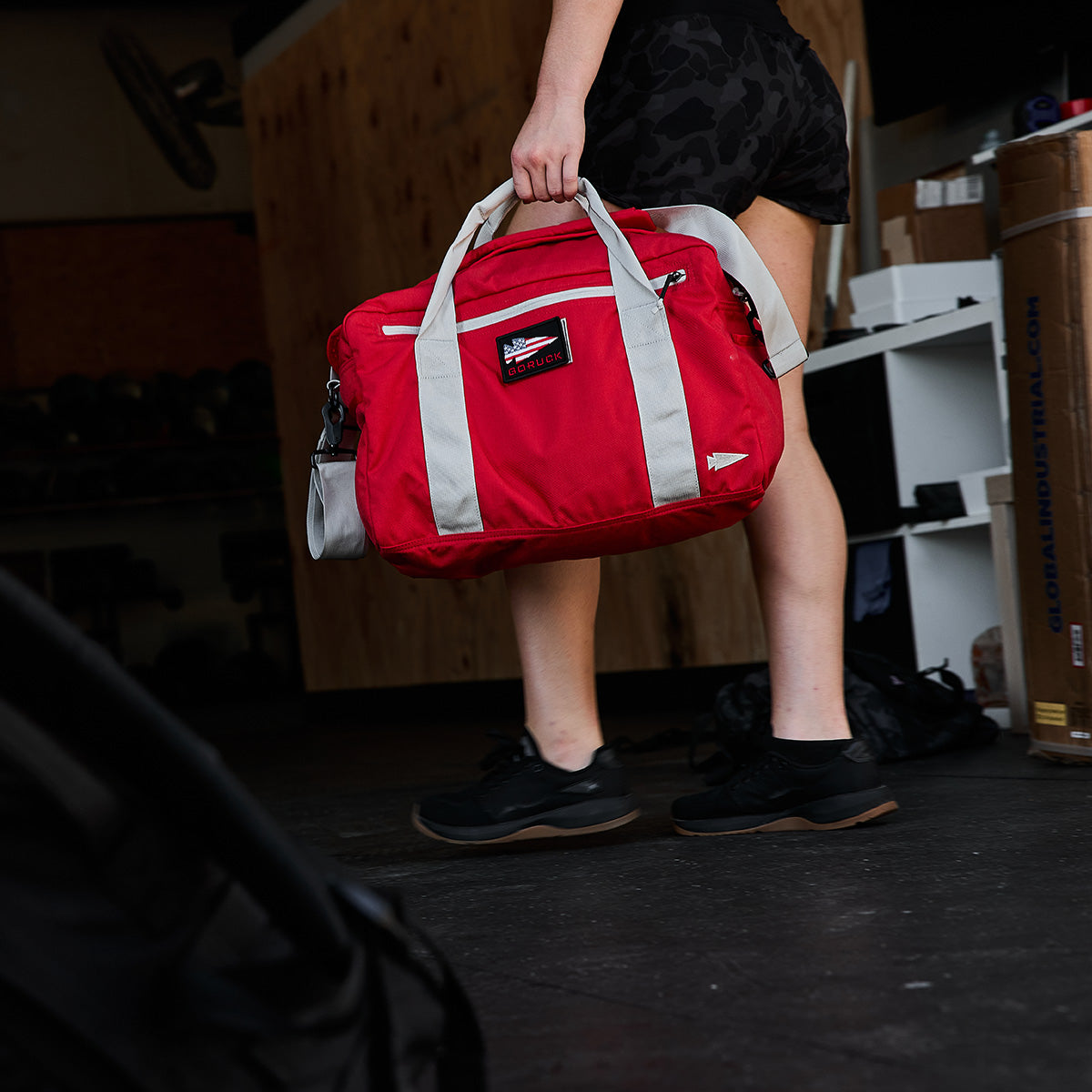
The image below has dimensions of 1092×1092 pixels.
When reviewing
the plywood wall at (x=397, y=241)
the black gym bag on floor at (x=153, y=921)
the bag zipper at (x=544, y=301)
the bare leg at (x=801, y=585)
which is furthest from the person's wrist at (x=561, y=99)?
the plywood wall at (x=397, y=241)

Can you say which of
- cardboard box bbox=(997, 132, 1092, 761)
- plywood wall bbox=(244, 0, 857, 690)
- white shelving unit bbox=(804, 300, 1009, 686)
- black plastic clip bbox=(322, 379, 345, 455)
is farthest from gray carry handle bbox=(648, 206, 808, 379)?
plywood wall bbox=(244, 0, 857, 690)

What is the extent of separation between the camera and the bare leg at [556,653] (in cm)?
147

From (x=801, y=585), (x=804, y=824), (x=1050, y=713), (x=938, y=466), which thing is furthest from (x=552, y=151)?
(x=938, y=466)

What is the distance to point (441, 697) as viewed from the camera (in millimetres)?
4352

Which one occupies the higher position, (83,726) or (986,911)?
(83,726)

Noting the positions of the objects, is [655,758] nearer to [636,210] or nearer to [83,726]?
[636,210]

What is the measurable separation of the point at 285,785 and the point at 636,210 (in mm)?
1786

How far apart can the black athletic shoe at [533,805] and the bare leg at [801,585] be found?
0.67 ft

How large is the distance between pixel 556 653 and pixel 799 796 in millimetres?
311

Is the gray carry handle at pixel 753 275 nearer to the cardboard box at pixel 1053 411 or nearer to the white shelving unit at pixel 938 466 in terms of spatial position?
the cardboard box at pixel 1053 411

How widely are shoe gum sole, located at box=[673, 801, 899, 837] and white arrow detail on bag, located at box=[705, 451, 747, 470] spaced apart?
17.8 inches

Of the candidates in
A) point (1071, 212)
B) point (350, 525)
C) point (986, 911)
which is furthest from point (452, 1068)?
point (1071, 212)

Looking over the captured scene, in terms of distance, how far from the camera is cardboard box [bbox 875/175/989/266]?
120 inches

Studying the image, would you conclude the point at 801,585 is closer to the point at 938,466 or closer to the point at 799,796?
the point at 799,796
